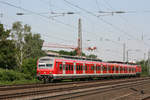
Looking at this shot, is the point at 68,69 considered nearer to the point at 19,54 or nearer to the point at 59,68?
the point at 59,68

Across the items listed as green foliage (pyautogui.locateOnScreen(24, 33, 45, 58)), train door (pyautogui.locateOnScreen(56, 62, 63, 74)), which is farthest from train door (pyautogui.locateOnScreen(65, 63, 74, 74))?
green foliage (pyautogui.locateOnScreen(24, 33, 45, 58))

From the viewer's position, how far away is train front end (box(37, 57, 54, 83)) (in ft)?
89.1

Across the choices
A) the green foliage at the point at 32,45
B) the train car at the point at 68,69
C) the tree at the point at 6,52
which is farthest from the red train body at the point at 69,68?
the green foliage at the point at 32,45

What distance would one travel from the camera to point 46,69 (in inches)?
1086

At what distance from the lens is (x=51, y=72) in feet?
88.7

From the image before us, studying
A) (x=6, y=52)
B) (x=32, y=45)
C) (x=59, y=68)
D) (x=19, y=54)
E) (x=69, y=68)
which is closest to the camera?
(x=59, y=68)

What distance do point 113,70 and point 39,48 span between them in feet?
96.7

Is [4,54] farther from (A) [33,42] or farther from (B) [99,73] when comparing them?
(B) [99,73]

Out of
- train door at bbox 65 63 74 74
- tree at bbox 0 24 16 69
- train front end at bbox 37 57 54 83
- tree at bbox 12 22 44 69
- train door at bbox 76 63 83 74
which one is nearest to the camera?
train front end at bbox 37 57 54 83

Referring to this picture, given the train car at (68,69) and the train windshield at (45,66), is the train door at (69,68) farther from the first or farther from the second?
the train windshield at (45,66)

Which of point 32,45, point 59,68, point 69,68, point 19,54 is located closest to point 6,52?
point 19,54

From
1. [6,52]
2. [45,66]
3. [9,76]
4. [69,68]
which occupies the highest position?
[6,52]

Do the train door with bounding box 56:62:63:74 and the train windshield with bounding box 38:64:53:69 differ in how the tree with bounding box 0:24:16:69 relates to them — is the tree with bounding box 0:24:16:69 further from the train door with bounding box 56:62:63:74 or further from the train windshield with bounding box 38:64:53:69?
the train door with bounding box 56:62:63:74

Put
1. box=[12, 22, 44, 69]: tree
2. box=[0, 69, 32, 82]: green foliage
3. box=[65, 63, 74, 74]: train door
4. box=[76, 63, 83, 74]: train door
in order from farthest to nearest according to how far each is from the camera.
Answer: box=[12, 22, 44, 69]: tree → box=[76, 63, 83, 74]: train door → box=[65, 63, 74, 74]: train door → box=[0, 69, 32, 82]: green foliage
